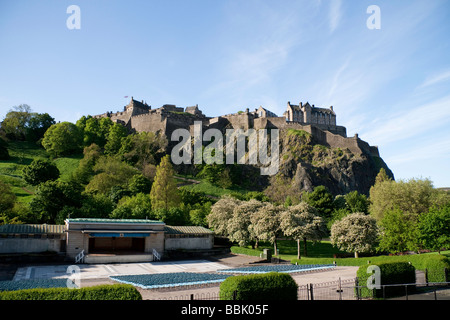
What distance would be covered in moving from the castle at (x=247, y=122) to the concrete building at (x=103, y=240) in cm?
5608

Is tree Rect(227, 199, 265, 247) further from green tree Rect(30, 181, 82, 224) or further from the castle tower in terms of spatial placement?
the castle tower

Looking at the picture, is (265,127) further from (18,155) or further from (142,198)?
(18,155)

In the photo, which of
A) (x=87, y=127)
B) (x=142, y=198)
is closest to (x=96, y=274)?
(x=142, y=198)

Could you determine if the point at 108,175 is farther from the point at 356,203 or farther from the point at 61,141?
the point at 356,203

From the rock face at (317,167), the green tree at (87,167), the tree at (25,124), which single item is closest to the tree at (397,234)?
the rock face at (317,167)

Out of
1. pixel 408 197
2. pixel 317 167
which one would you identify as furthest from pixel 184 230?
pixel 317 167

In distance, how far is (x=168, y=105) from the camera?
124562 millimetres

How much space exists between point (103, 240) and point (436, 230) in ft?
122

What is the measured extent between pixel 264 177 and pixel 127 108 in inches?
2145

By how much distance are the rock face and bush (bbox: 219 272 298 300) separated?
65482 mm

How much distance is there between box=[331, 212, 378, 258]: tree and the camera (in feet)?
116

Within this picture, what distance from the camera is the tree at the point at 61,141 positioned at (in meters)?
88.4

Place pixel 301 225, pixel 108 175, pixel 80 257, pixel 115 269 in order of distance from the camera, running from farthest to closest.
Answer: pixel 108 175 → pixel 301 225 → pixel 80 257 → pixel 115 269

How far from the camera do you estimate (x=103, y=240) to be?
136ft
